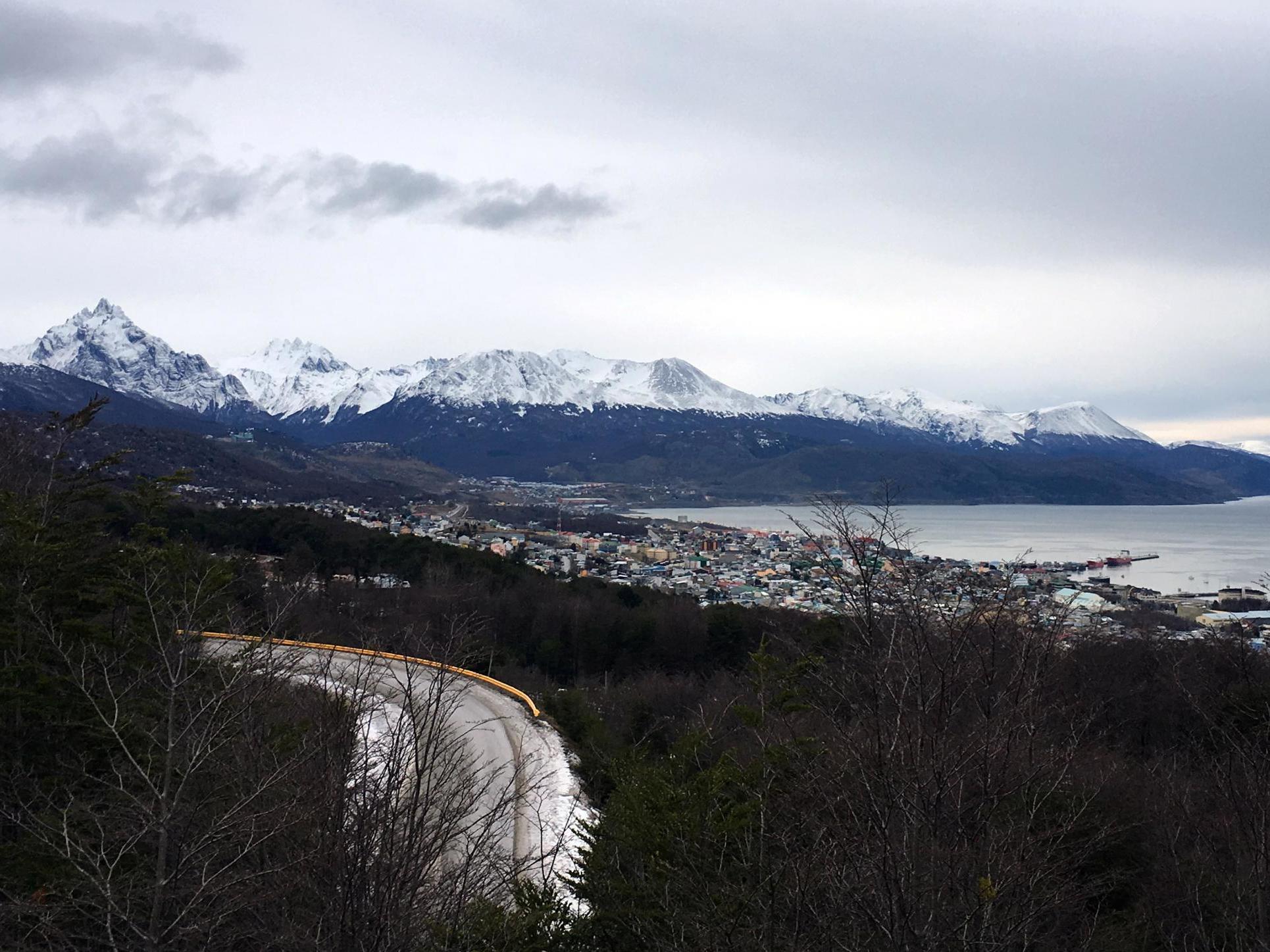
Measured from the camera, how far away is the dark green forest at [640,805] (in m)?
4.18

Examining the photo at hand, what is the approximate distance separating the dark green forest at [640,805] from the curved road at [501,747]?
34 cm

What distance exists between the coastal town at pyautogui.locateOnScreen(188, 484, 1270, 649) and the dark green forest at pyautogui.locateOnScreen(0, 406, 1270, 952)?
36cm

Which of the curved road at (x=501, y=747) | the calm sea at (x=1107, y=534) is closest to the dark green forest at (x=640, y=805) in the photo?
the curved road at (x=501, y=747)

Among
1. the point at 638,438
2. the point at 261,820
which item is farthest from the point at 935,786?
the point at 638,438

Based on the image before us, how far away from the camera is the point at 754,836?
7.19m

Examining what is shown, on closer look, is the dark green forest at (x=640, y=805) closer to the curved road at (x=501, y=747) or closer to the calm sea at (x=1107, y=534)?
the curved road at (x=501, y=747)

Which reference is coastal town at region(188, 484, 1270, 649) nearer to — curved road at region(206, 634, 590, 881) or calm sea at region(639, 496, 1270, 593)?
calm sea at region(639, 496, 1270, 593)

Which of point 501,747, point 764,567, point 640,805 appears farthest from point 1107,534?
point 640,805

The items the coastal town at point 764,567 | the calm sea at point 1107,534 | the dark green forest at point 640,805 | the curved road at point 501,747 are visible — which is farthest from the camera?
the calm sea at point 1107,534

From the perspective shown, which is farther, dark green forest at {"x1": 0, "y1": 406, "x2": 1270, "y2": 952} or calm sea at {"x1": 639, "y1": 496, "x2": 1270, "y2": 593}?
calm sea at {"x1": 639, "y1": 496, "x2": 1270, "y2": 593}

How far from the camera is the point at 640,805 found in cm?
755

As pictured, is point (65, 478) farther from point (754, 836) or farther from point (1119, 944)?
point (1119, 944)

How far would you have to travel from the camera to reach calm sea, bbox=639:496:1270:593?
52.7 meters

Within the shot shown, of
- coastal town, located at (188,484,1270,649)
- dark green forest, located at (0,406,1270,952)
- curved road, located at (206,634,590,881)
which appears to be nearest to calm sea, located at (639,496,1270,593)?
coastal town, located at (188,484,1270,649)
